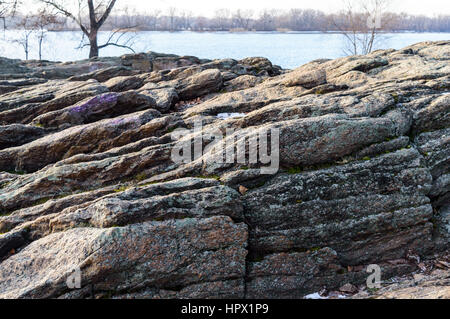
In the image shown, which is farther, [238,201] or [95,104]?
[95,104]

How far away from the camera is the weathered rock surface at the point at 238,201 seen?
29.2 ft

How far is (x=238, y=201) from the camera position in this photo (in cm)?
1008

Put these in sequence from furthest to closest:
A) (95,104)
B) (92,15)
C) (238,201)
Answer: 1. (92,15)
2. (95,104)
3. (238,201)

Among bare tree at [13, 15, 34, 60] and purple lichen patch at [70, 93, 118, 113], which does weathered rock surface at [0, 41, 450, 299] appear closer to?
purple lichen patch at [70, 93, 118, 113]

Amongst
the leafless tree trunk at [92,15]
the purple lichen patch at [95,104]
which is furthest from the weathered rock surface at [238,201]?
the leafless tree trunk at [92,15]

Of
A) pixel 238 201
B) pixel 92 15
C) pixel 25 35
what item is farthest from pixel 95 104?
pixel 25 35

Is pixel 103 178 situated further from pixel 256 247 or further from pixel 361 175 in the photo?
pixel 361 175

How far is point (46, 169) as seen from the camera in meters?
13.2

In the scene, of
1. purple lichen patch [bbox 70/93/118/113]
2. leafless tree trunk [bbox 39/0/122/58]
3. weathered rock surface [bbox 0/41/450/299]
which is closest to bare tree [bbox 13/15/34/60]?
leafless tree trunk [bbox 39/0/122/58]

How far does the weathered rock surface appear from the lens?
350 inches

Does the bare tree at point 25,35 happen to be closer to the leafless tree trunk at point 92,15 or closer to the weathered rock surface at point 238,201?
the leafless tree trunk at point 92,15

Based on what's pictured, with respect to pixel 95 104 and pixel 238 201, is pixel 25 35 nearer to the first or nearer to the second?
pixel 95 104

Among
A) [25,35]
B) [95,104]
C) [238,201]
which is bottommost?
[238,201]
